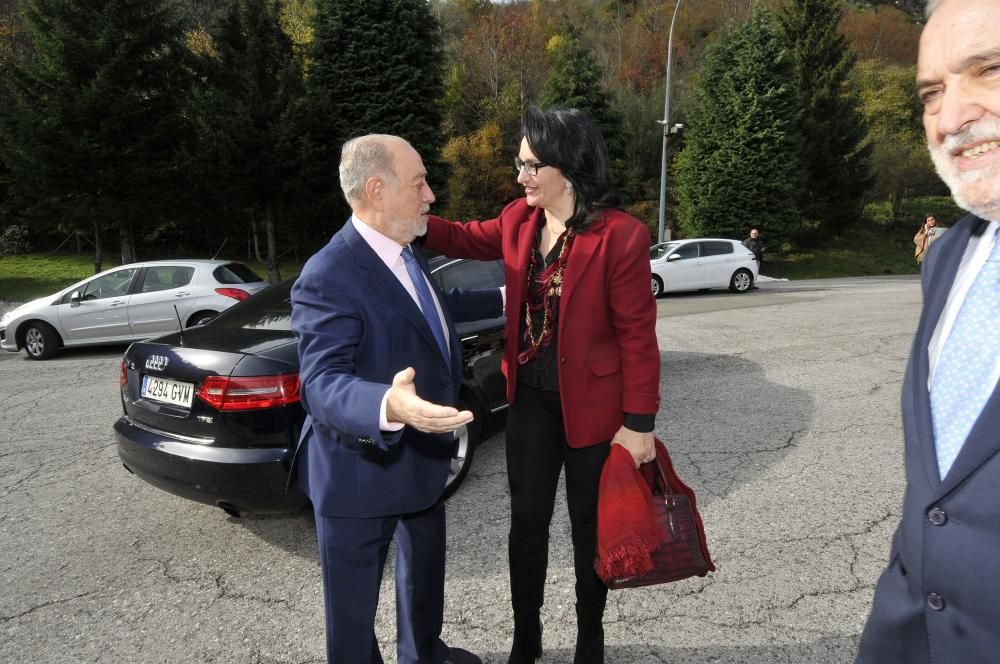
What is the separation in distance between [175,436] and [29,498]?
1.64 m

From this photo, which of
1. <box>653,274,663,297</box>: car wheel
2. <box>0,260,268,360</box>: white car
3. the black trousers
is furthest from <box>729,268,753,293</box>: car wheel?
the black trousers

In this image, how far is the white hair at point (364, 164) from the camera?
1.86 m

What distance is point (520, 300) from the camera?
2141 millimetres

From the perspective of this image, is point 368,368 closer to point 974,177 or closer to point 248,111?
point 974,177

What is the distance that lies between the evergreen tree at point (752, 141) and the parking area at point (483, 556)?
823 inches

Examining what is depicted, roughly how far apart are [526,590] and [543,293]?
1.06 m

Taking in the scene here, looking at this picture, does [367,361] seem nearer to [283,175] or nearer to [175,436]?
[175,436]

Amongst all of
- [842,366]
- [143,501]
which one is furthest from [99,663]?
[842,366]

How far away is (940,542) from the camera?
1.09 m

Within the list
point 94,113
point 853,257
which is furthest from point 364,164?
point 853,257

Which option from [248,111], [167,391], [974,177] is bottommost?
[167,391]

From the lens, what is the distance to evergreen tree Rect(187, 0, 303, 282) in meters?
17.1

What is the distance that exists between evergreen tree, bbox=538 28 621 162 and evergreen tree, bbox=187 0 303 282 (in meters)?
11.7

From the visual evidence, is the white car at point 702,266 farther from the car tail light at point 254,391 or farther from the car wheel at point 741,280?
the car tail light at point 254,391
